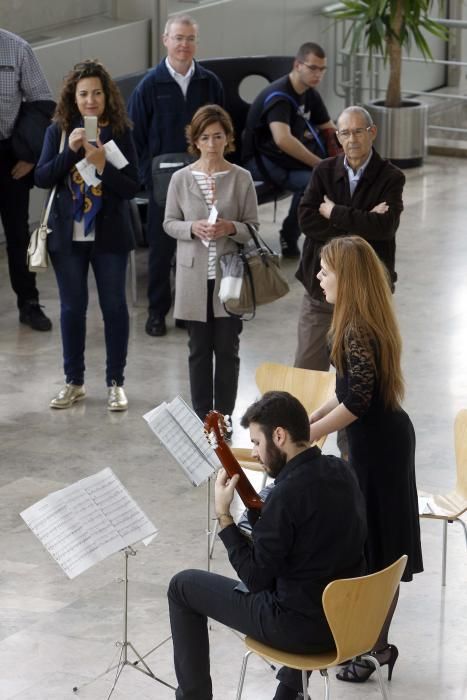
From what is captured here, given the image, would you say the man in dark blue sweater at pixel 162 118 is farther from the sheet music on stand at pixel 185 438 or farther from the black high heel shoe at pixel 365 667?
the black high heel shoe at pixel 365 667

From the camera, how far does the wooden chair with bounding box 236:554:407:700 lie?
3.90 metres

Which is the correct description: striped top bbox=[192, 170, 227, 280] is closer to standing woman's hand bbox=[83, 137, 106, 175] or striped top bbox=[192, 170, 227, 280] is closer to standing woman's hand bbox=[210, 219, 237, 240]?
standing woman's hand bbox=[210, 219, 237, 240]

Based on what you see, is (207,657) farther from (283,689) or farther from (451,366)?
(451,366)

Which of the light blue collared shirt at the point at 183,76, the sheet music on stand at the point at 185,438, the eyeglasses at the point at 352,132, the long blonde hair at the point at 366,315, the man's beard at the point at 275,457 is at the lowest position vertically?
the sheet music on stand at the point at 185,438

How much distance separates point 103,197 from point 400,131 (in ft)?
20.7

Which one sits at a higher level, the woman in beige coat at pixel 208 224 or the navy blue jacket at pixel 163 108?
the navy blue jacket at pixel 163 108

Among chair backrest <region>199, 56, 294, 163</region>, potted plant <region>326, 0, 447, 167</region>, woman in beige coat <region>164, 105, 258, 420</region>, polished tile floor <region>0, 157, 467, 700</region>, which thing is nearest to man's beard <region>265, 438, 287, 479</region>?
polished tile floor <region>0, 157, 467, 700</region>

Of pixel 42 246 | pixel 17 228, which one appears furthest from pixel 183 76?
pixel 42 246

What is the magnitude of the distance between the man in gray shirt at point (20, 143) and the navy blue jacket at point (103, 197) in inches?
48.8

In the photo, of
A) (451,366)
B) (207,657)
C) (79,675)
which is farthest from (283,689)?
(451,366)

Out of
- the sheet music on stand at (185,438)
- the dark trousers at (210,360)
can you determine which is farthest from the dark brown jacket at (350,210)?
the sheet music on stand at (185,438)

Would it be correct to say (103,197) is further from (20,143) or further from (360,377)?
(360,377)

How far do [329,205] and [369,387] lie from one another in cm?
166

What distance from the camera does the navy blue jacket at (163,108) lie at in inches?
329
